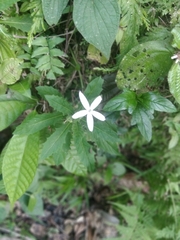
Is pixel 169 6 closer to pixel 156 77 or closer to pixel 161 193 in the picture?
pixel 156 77

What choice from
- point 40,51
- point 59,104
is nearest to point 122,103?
point 59,104

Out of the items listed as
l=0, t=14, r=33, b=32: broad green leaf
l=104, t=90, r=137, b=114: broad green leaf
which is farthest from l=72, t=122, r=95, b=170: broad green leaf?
l=0, t=14, r=33, b=32: broad green leaf

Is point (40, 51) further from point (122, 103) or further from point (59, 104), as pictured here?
point (122, 103)

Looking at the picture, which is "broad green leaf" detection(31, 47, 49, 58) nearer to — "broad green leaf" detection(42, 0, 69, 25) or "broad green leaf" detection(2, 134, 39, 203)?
"broad green leaf" detection(42, 0, 69, 25)

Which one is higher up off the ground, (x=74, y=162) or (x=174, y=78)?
(x=174, y=78)

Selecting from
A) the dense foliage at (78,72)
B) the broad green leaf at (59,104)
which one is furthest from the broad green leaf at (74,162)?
the broad green leaf at (59,104)

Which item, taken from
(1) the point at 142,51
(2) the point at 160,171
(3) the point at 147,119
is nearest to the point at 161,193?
(2) the point at 160,171
